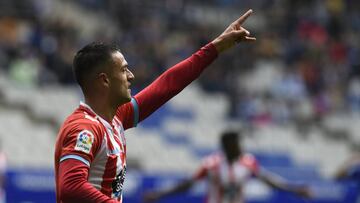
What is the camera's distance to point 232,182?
10555 mm

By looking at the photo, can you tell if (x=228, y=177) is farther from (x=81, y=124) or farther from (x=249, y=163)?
(x=81, y=124)

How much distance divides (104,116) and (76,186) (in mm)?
674

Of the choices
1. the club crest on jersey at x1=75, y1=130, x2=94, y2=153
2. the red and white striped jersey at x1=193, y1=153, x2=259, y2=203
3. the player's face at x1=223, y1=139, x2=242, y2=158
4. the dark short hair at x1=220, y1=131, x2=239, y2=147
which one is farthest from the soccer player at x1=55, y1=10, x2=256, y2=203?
the red and white striped jersey at x1=193, y1=153, x2=259, y2=203

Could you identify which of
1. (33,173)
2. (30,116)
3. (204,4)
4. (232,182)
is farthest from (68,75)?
(232,182)

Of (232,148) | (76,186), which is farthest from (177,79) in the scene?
(232,148)

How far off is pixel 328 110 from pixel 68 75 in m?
7.01

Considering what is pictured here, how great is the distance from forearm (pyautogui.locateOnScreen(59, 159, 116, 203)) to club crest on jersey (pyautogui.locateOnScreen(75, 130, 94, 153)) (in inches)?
3.4

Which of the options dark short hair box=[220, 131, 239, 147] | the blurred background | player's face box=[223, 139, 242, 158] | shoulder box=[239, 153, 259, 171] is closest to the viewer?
dark short hair box=[220, 131, 239, 147]

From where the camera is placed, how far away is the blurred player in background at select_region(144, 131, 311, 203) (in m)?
10.4

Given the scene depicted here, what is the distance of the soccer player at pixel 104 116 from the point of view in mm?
4367

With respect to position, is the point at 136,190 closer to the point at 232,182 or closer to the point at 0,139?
the point at 0,139

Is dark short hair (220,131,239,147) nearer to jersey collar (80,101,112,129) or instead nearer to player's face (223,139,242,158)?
player's face (223,139,242,158)

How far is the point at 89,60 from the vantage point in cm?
475

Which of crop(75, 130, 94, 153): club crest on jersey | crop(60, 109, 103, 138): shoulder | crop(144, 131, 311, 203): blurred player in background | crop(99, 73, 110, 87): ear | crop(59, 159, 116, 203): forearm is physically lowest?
crop(59, 159, 116, 203): forearm
